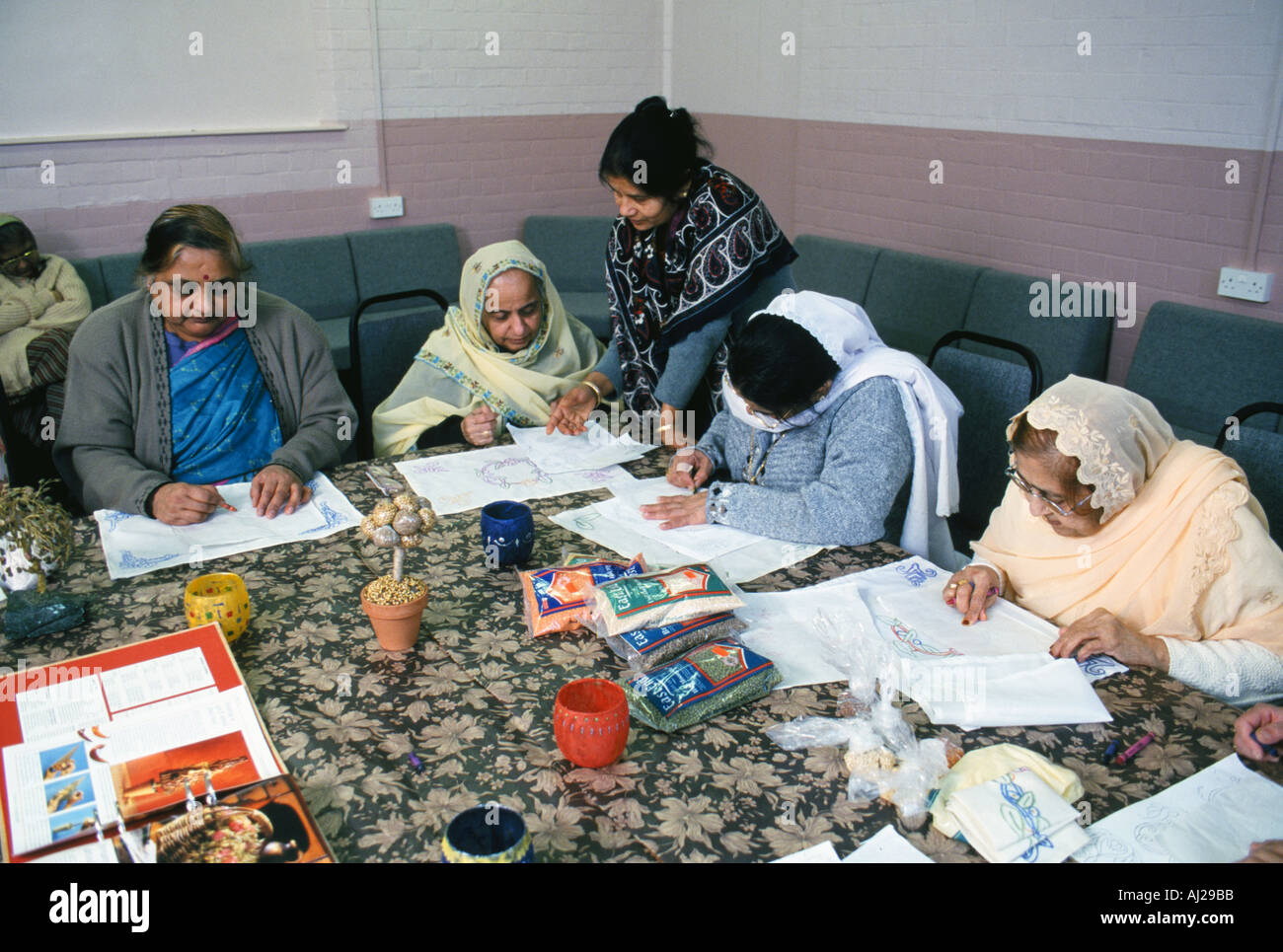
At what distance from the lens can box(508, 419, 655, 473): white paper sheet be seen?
2488mm

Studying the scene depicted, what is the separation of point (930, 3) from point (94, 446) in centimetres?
430

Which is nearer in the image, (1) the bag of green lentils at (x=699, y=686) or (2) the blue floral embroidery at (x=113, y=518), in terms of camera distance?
(1) the bag of green lentils at (x=699, y=686)

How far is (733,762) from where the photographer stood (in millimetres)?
1393

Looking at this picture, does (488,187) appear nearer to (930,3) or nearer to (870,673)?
(930,3)

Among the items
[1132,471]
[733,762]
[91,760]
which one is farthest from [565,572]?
[1132,471]

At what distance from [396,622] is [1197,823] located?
1.21 m

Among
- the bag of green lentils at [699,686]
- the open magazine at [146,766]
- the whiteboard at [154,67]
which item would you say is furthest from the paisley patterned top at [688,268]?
the whiteboard at [154,67]

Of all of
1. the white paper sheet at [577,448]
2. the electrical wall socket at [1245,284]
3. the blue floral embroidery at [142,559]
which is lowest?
the blue floral embroidery at [142,559]

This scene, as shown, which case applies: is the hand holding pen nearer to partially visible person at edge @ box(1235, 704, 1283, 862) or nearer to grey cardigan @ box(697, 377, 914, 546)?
partially visible person at edge @ box(1235, 704, 1283, 862)

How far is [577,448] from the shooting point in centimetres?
259

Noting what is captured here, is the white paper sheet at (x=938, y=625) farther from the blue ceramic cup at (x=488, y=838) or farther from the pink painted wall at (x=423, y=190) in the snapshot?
the pink painted wall at (x=423, y=190)

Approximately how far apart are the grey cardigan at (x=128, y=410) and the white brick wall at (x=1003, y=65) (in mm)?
3566

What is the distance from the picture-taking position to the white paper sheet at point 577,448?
8.16ft

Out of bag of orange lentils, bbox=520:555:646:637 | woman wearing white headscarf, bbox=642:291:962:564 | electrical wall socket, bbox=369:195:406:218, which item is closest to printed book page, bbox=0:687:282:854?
bag of orange lentils, bbox=520:555:646:637
